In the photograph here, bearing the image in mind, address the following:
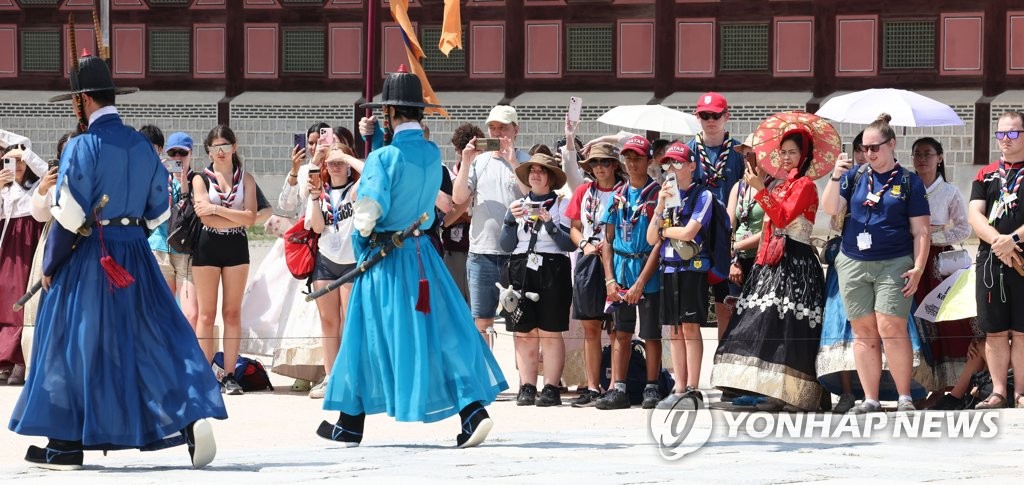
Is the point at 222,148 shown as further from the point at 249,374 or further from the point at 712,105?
the point at 712,105

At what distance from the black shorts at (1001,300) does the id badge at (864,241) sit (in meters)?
0.64

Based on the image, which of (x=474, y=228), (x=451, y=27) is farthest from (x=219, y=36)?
(x=474, y=228)

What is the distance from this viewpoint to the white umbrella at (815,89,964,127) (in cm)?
1016

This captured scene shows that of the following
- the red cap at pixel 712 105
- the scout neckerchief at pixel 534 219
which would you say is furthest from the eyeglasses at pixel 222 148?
the red cap at pixel 712 105

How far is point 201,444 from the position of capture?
704cm

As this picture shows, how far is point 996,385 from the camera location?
9.24 meters

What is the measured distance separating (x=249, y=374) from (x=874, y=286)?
397 centimetres

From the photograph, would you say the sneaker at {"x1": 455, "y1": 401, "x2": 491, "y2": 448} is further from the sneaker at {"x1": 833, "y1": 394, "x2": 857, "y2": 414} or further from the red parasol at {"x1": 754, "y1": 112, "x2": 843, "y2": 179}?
the red parasol at {"x1": 754, "y1": 112, "x2": 843, "y2": 179}

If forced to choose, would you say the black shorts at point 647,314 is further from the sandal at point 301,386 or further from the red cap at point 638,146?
the sandal at point 301,386

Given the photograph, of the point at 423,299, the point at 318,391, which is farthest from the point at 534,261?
the point at 423,299

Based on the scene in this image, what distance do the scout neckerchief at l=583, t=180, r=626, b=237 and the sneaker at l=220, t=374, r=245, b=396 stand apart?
2394 mm

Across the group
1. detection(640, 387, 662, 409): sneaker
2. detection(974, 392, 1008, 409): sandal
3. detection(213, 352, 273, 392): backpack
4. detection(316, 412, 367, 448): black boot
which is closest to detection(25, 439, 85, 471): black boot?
detection(316, 412, 367, 448): black boot

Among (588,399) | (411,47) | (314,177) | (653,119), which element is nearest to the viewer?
(314,177)

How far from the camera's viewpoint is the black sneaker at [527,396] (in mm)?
10094
